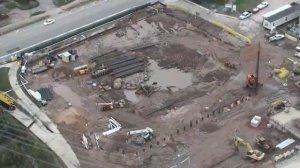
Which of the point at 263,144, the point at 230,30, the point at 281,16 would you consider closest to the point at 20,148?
the point at 263,144

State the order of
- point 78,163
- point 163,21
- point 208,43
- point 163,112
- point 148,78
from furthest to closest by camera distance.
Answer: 1. point 163,21
2. point 208,43
3. point 148,78
4. point 163,112
5. point 78,163

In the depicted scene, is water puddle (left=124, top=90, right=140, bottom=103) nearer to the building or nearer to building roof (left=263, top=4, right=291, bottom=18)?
the building

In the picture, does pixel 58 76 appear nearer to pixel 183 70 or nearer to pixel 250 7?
pixel 183 70

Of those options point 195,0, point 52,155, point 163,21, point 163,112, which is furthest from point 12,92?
point 195,0

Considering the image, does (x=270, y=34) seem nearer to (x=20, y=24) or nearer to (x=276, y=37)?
(x=276, y=37)

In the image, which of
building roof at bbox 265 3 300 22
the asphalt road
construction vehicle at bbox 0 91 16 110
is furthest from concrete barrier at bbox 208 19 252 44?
construction vehicle at bbox 0 91 16 110
